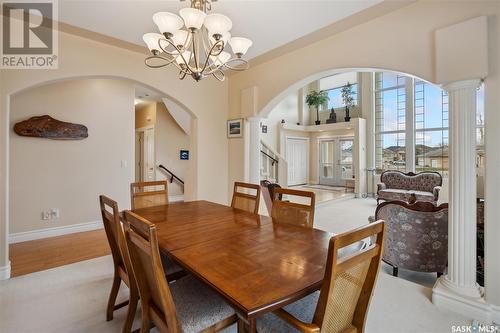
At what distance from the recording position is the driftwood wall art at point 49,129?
3525 millimetres

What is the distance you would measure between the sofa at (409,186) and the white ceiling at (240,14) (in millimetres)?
4960

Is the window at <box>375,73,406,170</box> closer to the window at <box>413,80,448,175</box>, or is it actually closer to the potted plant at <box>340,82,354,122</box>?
the window at <box>413,80,448,175</box>

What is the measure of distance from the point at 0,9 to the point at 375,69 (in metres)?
3.68

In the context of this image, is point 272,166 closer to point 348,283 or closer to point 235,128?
point 235,128

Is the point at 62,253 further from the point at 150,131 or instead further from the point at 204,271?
the point at 150,131

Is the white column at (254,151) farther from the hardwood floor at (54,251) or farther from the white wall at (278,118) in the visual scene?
the white wall at (278,118)

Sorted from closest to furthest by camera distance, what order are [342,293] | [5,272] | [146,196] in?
[342,293]
[5,272]
[146,196]

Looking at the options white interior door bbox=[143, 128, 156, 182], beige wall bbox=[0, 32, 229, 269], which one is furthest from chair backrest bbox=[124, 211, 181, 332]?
white interior door bbox=[143, 128, 156, 182]

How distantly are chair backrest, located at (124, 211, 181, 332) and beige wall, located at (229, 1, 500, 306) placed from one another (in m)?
2.32

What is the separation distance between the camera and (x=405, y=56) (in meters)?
2.29

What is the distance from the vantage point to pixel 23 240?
11.7 ft

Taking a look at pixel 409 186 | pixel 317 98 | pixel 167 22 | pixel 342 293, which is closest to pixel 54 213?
pixel 167 22

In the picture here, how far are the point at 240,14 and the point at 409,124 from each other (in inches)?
269

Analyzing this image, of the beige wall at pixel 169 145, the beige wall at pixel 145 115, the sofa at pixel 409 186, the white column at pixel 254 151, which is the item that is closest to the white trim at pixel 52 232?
the beige wall at pixel 169 145
